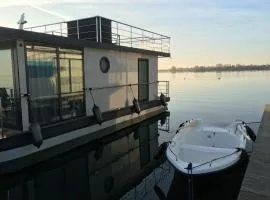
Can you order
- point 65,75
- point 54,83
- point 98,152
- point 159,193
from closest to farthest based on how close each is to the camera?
point 159,193, point 54,83, point 65,75, point 98,152

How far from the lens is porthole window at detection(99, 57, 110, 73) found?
11445 millimetres

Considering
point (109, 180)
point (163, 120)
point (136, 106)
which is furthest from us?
point (163, 120)

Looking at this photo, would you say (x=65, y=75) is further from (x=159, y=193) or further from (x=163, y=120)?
(x=163, y=120)

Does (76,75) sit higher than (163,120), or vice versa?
(76,75)

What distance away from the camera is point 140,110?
13.8 meters

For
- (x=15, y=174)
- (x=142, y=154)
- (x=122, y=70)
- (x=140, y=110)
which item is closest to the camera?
(x=15, y=174)

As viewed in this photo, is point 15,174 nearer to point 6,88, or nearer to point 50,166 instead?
point 50,166

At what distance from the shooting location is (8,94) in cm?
865

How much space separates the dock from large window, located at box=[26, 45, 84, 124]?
5527mm

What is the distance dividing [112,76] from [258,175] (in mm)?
7757

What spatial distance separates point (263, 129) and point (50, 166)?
5925 mm

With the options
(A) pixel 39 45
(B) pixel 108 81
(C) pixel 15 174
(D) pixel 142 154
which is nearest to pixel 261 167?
(D) pixel 142 154

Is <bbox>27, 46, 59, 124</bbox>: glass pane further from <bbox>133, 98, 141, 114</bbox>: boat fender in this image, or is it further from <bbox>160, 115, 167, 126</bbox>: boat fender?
<bbox>160, 115, 167, 126</bbox>: boat fender

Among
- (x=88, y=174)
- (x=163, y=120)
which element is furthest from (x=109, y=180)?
(x=163, y=120)
